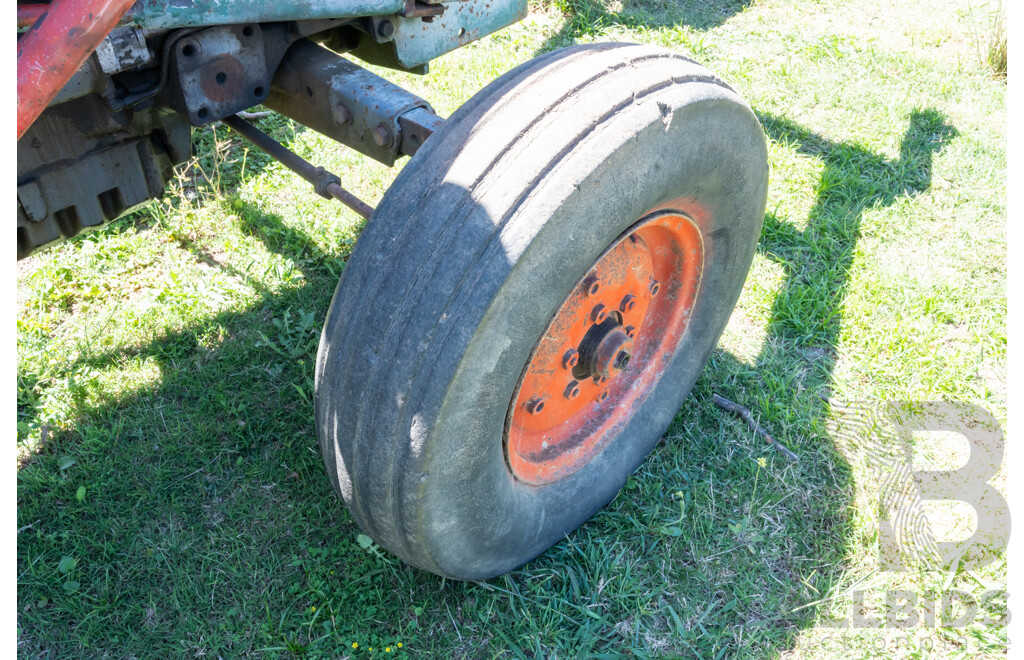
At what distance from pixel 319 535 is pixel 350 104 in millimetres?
1214

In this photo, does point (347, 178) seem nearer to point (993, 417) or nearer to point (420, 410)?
point (420, 410)

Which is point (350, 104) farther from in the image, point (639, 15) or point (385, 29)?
point (639, 15)

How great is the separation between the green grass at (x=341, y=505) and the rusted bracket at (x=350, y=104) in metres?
0.87

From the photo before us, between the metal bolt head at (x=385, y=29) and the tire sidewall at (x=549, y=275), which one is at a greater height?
the metal bolt head at (x=385, y=29)

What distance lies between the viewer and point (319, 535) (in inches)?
90.6

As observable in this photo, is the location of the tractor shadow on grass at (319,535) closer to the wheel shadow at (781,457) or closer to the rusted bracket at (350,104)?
the wheel shadow at (781,457)

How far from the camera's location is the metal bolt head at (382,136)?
2139mm

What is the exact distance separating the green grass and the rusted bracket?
0.87 metres

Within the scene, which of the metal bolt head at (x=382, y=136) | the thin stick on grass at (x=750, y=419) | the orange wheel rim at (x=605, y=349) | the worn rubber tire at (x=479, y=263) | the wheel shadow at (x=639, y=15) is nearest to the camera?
the worn rubber tire at (x=479, y=263)

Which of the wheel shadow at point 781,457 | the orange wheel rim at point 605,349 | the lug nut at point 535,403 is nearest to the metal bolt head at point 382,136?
the orange wheel rim at point 605,349

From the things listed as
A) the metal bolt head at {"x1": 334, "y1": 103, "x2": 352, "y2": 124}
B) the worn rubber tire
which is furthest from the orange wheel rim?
the metal bolt head at {"x1": 334, "y1": 103, "x2": 352, "y2": 124}

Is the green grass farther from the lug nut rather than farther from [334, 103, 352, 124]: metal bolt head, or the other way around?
[334, 103, 352, 124]: metal bolt head

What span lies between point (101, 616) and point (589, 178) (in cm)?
171

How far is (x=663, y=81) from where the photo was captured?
1815 mm
